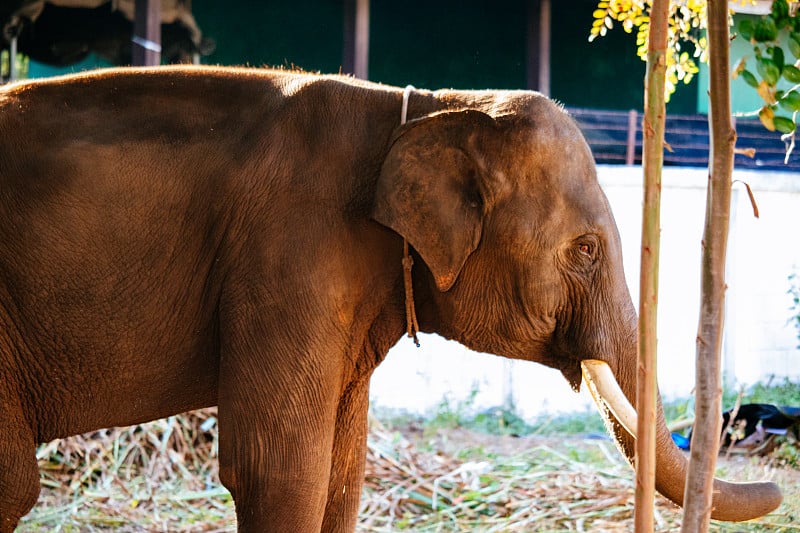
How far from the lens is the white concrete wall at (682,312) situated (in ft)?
24.8

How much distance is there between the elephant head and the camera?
9.33ft

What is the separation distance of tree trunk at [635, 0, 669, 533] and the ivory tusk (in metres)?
1.07

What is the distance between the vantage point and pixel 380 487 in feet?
17.3

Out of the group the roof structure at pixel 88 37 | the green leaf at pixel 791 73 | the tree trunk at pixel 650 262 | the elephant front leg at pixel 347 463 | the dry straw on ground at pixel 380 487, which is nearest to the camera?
the tree trunk at pixel 650 262


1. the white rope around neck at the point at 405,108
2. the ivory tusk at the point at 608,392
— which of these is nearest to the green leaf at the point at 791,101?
the ivory tusk at the point at 608,392

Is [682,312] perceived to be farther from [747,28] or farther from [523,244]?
[747,28]

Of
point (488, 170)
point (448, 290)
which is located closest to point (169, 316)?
point (448, 290)

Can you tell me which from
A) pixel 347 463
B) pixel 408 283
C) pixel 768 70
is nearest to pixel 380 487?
pixel 347 463

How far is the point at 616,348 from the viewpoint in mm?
3014

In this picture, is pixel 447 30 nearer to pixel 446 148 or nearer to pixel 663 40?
pixel 446 148

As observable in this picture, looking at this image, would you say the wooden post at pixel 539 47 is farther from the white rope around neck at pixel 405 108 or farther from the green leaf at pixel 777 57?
the green leaf at pixel 777 57

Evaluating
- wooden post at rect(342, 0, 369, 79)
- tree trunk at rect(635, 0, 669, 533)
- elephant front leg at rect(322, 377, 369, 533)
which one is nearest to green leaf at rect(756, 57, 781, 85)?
tree trunk at rect(635, 0, 669, 533)

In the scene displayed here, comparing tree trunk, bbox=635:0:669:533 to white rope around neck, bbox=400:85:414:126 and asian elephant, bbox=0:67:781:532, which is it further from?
white rope around neck, bbox=400:85:414:126

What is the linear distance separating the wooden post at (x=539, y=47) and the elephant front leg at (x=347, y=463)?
549 centimetres
